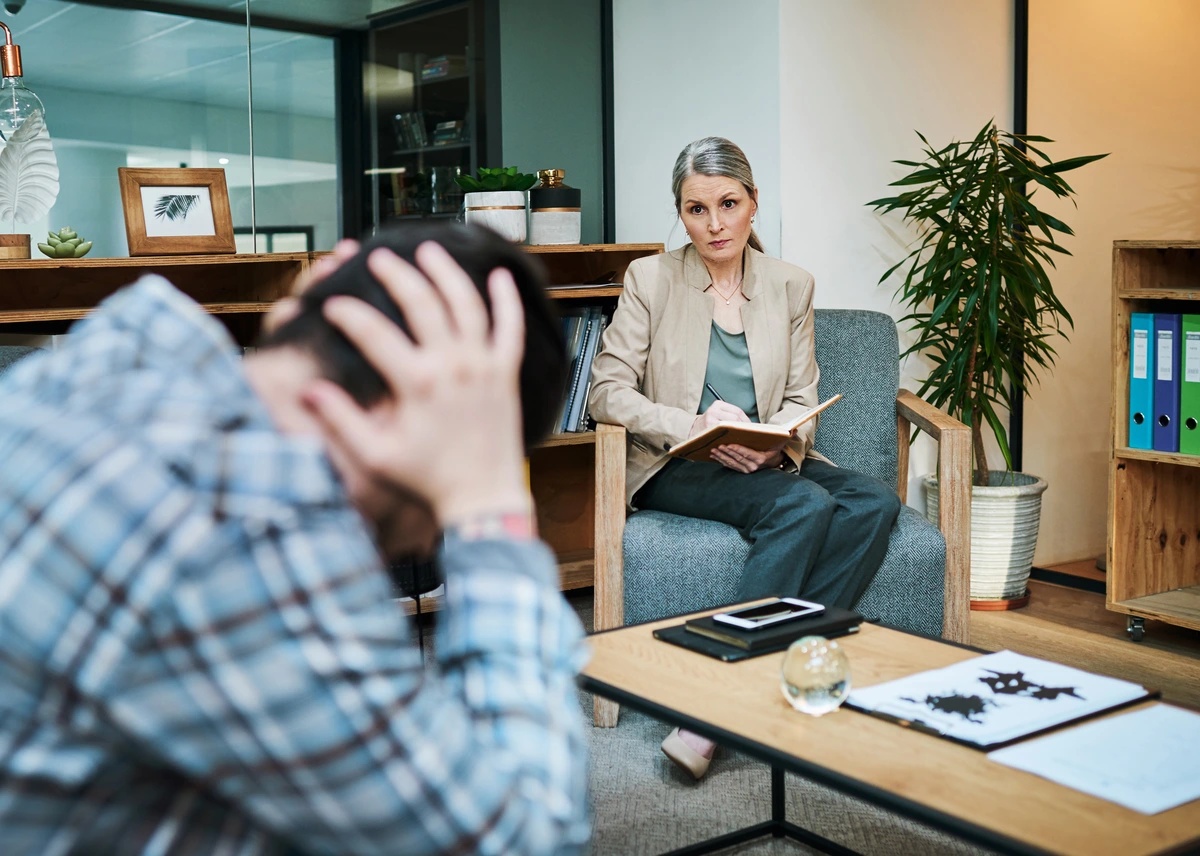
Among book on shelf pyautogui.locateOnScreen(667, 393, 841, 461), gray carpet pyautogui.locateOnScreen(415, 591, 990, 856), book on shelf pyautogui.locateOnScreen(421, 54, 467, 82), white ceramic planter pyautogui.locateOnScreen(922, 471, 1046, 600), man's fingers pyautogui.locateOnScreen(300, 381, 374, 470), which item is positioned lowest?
gray carpet pyautogui.locateOnScreen(415, 591, 990, 856)

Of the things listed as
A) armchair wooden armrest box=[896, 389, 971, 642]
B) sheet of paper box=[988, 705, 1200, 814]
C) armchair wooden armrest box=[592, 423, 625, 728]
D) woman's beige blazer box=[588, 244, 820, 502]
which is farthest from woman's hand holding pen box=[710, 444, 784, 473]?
sheet of paper box=[988, 705, 1200, 814]

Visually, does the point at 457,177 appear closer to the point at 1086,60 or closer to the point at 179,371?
the point at 1086,60

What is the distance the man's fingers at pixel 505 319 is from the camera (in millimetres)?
654

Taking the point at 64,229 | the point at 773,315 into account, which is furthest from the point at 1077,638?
the point at 64,229

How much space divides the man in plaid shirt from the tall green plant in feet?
9.68

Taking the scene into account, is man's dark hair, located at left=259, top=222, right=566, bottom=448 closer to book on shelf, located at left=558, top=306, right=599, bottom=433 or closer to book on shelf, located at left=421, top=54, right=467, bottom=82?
book on shelf, located at left=558, top=306, right=599, bottom=433

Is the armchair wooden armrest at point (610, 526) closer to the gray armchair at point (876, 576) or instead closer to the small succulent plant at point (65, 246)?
the gray armchair at point (876, 576)

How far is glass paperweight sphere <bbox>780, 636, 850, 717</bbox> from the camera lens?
1.60 metres

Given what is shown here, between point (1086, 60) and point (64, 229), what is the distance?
3.16 meters

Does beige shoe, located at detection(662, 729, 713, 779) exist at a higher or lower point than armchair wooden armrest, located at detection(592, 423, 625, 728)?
lower

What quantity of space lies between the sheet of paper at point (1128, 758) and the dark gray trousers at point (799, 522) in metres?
1.02

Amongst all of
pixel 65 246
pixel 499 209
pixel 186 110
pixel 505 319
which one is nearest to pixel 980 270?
pixel 499 209

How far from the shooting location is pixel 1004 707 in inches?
63.2

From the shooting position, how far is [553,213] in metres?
3.49
